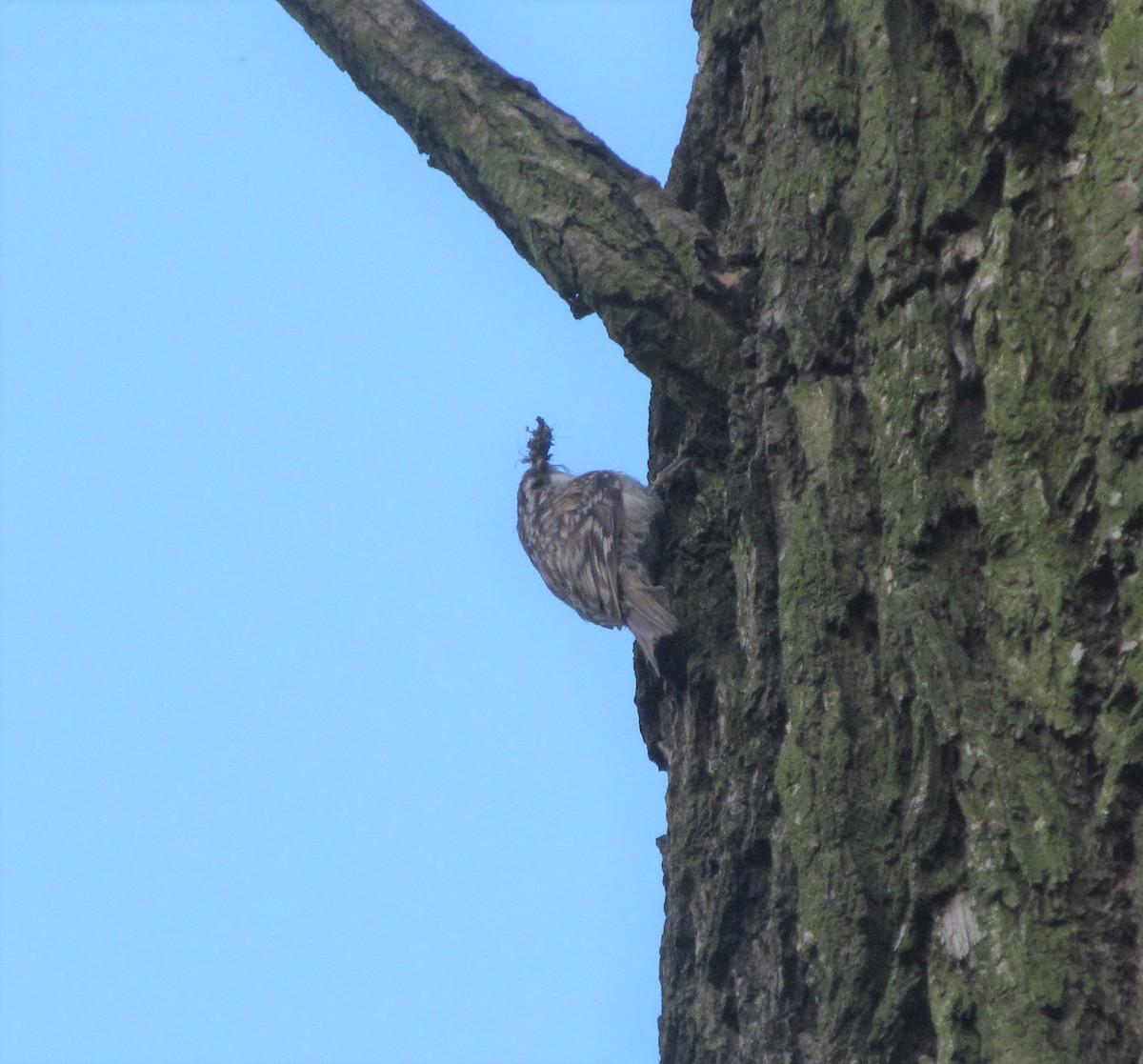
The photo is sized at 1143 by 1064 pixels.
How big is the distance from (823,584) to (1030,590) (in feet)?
1.17

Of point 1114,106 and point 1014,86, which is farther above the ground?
point 1014,86

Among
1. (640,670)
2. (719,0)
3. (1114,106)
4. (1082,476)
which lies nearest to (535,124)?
(719,0)

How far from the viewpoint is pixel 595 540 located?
4.31 metres

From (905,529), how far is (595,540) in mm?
2572

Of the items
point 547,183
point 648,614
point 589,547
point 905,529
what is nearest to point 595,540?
point 589,547

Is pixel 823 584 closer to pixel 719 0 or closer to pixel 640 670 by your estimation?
pixel 640 670

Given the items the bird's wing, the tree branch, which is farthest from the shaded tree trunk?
the bird's wing

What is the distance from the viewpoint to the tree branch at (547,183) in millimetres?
2379

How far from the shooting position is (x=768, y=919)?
1.89 m

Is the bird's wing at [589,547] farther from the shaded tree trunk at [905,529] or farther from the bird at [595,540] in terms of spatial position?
the shaded tree trunk at [905,529]

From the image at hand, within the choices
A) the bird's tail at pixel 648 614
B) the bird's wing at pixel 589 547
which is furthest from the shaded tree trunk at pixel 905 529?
the bird's wing at pixel 589 547

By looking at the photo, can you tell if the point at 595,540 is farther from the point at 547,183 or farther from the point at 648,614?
the point at 547,183

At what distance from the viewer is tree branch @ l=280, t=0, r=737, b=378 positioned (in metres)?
2.38

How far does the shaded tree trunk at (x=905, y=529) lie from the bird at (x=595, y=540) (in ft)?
1.89
